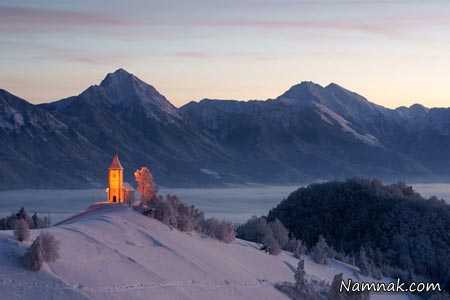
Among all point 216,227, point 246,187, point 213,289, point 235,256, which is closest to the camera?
point 213,289

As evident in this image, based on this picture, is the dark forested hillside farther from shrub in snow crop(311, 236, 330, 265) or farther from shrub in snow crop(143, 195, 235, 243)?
shrub in snow crop(143, 195, 235, 243)

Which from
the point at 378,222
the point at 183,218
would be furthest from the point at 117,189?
the point at 378,222

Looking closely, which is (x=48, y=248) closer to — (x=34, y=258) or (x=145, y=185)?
(x=34, y=258)

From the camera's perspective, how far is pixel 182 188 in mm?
171875

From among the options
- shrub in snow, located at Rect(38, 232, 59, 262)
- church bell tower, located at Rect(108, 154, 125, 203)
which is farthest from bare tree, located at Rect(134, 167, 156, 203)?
shrub in snow, located at Rect(38, 232, 59, 262)

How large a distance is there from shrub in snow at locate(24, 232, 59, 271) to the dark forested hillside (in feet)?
81.1

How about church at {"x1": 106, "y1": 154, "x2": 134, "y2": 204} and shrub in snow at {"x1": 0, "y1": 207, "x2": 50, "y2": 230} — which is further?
church at {"x1": 106, "y1": 154, "x2": 134, "y2": 204}

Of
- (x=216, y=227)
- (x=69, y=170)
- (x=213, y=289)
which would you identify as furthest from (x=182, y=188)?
(x=213, y=289)

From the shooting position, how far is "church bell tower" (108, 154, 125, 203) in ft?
168

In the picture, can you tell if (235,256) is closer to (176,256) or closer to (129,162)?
(176,256)

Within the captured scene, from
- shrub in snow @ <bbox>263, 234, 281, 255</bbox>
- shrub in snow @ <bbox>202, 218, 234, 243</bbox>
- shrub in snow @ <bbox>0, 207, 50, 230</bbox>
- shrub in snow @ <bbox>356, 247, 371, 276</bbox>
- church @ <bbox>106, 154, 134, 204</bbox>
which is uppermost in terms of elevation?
church @ <bbox>106, 154, 134, 204</bbox>

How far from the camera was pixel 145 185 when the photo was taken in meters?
51.0

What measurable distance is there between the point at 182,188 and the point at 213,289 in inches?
5224

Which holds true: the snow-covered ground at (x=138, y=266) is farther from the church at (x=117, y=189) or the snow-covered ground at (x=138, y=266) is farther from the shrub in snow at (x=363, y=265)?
the shrub in snow at (x=363, y=265)
